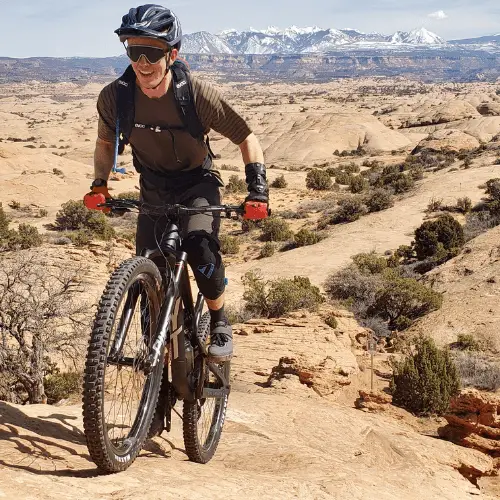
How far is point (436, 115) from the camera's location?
65812 millimetres

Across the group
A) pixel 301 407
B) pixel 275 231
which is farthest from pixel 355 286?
pixel 301 407

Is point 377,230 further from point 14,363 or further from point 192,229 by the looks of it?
point 192,229

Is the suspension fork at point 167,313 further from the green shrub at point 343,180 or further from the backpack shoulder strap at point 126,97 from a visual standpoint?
the green shrub at point 343,180

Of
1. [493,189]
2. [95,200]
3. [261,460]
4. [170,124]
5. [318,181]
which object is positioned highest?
[170,124]

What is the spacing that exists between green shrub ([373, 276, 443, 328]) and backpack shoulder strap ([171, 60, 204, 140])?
10830 millimetres

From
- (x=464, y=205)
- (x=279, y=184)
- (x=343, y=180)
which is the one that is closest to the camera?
Answer: (x=464, y=205)

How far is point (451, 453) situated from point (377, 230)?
16933mm

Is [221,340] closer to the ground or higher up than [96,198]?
closer to the ground

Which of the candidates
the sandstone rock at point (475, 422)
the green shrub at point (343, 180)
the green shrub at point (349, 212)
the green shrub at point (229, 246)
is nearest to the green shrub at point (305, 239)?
the green shrub at point (229, 246)

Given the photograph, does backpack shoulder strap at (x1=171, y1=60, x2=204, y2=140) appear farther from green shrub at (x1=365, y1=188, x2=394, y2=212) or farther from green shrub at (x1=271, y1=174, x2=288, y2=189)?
green shrub at (x1=271, y1=174, x2=288, y2=189)

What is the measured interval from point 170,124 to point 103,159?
2.57 feet

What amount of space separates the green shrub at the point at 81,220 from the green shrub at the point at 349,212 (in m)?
10.3

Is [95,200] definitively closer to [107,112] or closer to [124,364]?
[107,112]

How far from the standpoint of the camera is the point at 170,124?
3791mm
